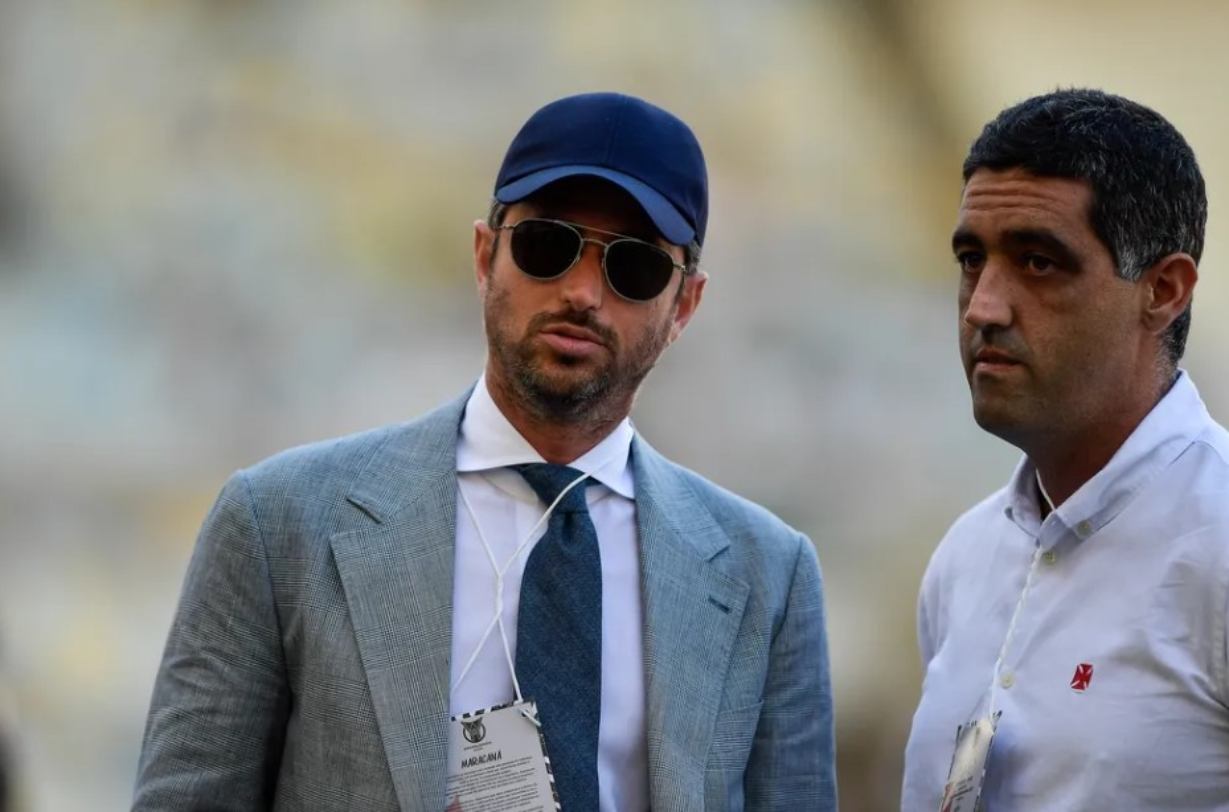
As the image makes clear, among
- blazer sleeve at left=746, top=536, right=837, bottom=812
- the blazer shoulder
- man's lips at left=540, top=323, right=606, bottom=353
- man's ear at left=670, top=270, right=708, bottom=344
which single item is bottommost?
blazer sleeve at left=746, top=536, right=837, bottom=812

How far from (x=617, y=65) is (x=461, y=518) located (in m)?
2.99

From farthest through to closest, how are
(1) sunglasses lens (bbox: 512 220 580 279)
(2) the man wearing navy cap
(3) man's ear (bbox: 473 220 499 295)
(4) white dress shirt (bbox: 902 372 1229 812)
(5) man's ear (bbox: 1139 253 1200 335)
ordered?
(3) man's ear (bbox: 473 220 499 295), (1) sunglasses lens (bbox: 512 220 580 279), (5) man's ear (bbox: 1139 253 1200 335), (2) the man wearing navy cap, (4) white dress shirt (bbox: 902 372 1229 812)

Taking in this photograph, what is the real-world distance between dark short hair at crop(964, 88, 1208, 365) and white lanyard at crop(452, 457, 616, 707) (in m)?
0.82

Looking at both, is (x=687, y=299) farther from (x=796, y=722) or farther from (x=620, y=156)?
(x=796, y=722)

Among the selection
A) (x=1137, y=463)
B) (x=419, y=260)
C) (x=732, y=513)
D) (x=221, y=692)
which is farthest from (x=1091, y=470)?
(x=419, y=260)

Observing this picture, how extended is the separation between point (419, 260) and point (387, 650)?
2863mm

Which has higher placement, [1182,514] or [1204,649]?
[1182,514]

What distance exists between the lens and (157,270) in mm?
4742

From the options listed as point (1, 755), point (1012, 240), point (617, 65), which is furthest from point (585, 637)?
point (617, 65)

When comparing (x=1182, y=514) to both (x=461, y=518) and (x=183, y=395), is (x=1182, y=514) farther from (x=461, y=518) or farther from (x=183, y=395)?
(x=183, y=395)

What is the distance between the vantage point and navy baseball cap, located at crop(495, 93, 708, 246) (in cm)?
242

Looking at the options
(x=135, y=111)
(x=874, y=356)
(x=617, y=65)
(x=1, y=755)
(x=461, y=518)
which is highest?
(x=617, y=65)

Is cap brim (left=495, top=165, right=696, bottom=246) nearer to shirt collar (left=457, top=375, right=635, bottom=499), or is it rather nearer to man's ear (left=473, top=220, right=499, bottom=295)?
man's ear (left=473, top=220, right=499, bottom=295)

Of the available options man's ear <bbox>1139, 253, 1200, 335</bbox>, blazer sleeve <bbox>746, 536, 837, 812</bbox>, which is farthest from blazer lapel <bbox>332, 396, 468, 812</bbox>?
man's ear <bbox>1139, 253, 1200, 335</bbox>
